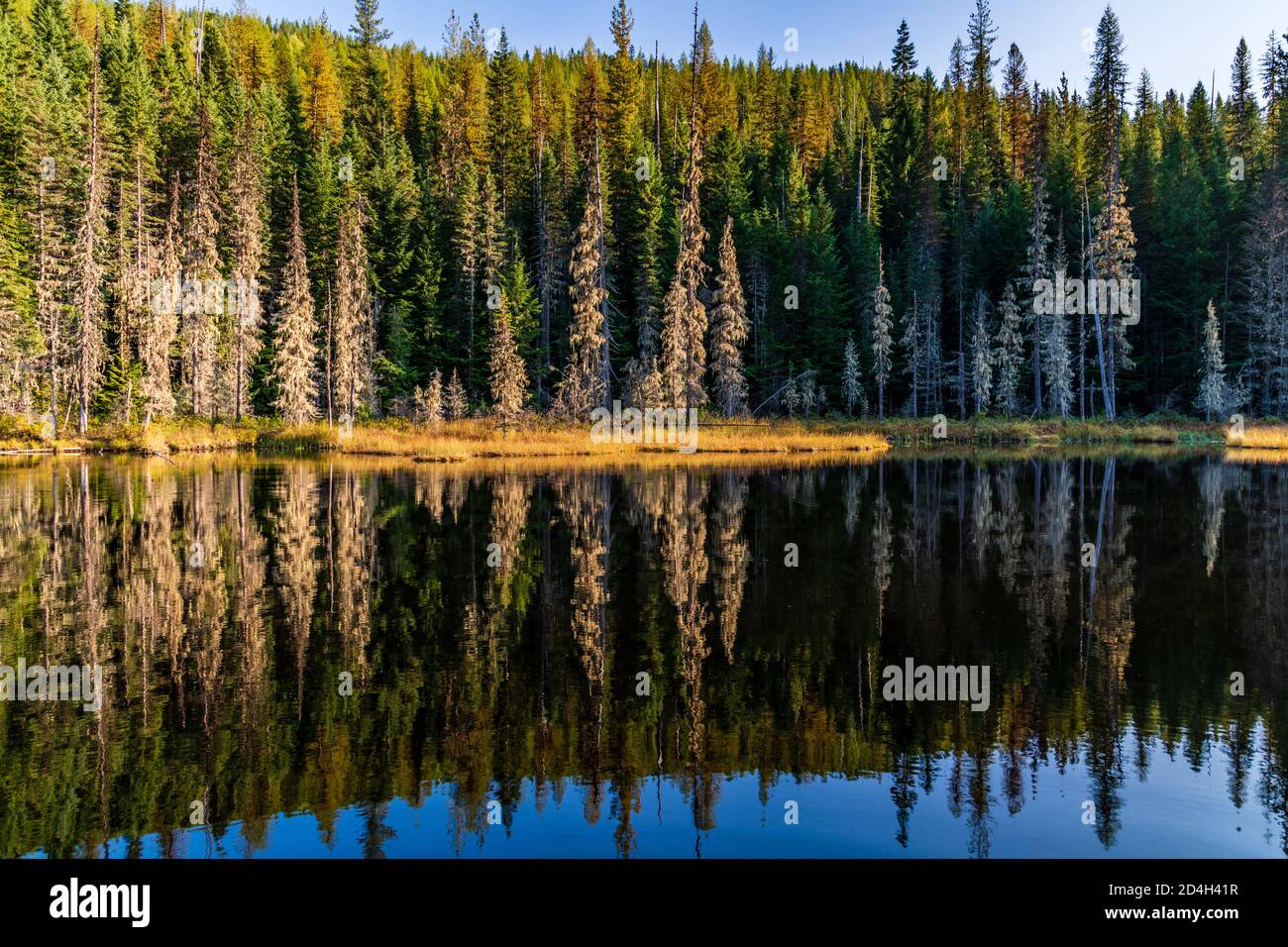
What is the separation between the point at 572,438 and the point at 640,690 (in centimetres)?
4331

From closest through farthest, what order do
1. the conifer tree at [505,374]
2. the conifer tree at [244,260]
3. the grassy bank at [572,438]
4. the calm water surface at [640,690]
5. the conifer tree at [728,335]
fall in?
the calm water surface at [640,690], the grassy bank at [572,438], the conifer tree at [505,374], the conifer tree at [728,335], the conifer tree at [244,260]

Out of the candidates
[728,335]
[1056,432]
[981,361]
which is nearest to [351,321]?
[728,335]

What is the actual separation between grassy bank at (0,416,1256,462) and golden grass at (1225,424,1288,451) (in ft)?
0.21

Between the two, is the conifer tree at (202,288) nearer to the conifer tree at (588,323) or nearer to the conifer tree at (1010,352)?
the conifer tree at (588,323)

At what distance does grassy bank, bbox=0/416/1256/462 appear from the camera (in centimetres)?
5228

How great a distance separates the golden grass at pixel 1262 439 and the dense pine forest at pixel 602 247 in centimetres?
658

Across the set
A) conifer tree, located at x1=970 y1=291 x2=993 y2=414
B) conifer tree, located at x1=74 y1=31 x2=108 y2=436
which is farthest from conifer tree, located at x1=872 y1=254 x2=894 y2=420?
conifer tree, located at x1=74 y1=31 x2=108 y2=436

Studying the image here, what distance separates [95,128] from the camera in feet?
179

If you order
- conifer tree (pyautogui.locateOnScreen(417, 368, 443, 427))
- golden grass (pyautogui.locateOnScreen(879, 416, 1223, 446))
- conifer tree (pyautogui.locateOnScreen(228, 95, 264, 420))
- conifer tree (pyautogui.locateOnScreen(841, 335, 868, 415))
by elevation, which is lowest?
golden grass (pyautogui.locateOnScreen(879, 416, 1223, 446))

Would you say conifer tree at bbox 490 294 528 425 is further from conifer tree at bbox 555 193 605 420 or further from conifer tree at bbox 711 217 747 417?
conifer tree at bbox 711 217 747 417

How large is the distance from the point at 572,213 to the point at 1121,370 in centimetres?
4744

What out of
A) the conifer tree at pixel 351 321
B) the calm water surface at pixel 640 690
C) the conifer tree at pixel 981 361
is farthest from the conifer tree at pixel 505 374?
the conifer tree at pixel 981 361

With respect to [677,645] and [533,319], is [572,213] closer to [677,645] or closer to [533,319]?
[533,319]

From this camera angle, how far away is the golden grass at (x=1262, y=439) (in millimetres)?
53938
